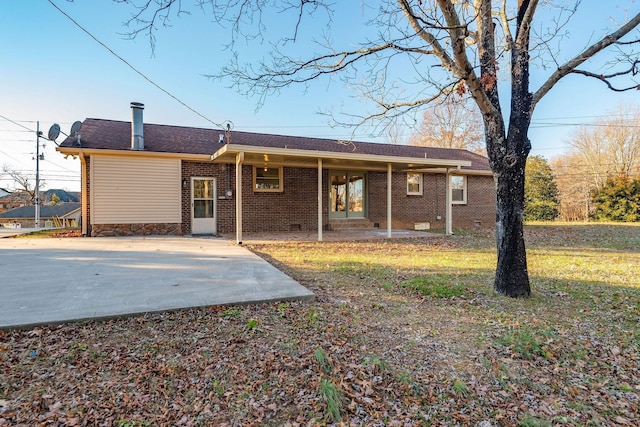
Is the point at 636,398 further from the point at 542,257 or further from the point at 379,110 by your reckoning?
the point at 542,257

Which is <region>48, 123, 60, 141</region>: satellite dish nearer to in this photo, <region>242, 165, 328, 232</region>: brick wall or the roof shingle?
the roof shingle

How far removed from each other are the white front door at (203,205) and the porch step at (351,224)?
14.7 feet

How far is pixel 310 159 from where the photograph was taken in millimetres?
10250

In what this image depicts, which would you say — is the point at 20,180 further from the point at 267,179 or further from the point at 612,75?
the point at 612,75

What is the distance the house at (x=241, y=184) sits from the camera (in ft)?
32.7

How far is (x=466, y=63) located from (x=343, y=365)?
3652 millimetres

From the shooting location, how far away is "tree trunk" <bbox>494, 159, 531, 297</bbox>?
14.6 feet

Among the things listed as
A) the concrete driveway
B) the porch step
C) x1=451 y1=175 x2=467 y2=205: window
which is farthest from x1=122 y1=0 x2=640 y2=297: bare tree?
x1=451 y1=175 x2=467 y2=205: window

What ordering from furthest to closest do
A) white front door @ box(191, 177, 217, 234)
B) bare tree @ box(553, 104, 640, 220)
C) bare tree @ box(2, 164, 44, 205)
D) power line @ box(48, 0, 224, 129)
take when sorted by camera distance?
bare tree @ box(2, 164, 44, 205) → bare tree @ box(553, 104, 640, 220) → white front door @ box(191, 177, 217, 234) → power line @ box(48, 0, 224, 129)

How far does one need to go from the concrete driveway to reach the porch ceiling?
2.82 meters

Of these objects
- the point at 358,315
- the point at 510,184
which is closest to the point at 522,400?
the point at 358,315

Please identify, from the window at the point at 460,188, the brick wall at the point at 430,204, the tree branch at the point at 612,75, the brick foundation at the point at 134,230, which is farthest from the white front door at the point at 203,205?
the window at the point at 460,188

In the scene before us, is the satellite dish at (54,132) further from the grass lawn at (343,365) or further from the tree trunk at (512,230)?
the tree trunk at (512,230)

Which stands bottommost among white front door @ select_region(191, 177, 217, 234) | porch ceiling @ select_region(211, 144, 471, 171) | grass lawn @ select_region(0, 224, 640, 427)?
grass lawn @ select_region(0, 224, 640, 427)
